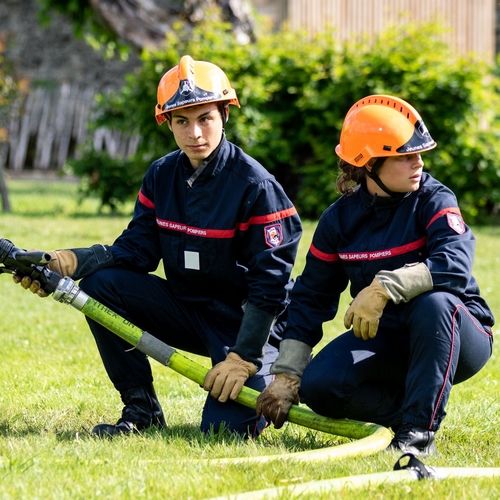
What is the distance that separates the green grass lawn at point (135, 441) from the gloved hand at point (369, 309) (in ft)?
1.57

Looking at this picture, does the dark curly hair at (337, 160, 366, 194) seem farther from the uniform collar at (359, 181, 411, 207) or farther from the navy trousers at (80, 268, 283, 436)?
the navy trousers at (80, 268, 283, 436)

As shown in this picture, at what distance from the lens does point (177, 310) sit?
4285mm

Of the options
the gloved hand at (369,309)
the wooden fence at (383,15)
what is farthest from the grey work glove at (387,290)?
the wooden fence at (383,15)

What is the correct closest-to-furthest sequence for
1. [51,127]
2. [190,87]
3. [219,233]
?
1. [190,87]
2. [219,233]
3. [51,127]

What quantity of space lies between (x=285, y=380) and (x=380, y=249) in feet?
2.20

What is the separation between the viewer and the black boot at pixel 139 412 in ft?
13.2

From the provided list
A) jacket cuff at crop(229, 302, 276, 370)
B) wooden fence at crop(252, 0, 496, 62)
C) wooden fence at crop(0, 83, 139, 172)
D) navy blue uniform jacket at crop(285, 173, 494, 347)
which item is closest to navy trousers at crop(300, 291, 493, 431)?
navy blue uniform jacket at crop(285, 173, 494, 347)

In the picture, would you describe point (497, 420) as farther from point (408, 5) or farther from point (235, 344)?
point (408, 5)

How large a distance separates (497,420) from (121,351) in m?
1.71

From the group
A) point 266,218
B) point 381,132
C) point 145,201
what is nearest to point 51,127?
point 145,201

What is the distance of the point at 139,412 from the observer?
414 cm

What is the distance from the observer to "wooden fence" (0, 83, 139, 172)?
1958cm

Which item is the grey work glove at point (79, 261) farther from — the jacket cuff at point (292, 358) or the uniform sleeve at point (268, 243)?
the jacket cuff at point (292, 358)

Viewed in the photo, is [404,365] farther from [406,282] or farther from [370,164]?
[370,164]
